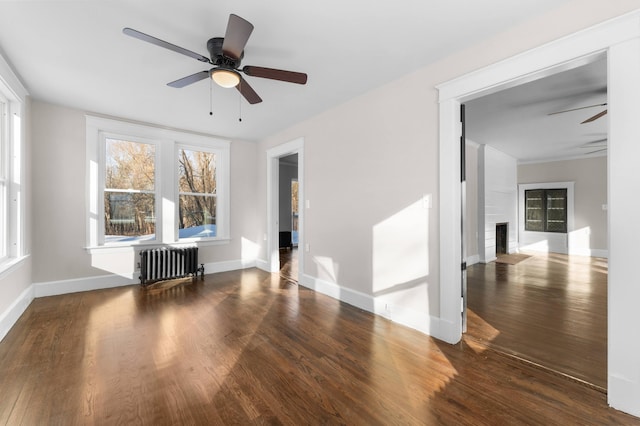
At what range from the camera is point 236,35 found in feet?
6.10

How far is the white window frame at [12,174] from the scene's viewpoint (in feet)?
9.65

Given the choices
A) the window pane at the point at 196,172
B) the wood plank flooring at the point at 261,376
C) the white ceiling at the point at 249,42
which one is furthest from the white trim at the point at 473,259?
the window pane at the point at 196,172

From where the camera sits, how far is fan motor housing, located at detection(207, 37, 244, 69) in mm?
2248

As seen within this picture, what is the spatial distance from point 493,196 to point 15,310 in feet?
28.5

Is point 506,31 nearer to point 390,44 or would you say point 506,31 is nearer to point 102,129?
point 390,44

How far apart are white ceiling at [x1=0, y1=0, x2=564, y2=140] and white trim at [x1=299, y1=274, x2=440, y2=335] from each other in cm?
253

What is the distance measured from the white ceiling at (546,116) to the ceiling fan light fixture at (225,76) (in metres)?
2.67

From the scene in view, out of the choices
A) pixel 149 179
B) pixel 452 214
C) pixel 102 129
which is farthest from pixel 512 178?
pixel 102 129

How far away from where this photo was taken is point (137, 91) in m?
3.33

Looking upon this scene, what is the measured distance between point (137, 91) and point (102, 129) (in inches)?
54.9

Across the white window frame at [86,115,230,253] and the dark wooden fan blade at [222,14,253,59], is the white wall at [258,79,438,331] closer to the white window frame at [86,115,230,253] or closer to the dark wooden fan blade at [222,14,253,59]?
the dark wooden fan blade at [222,14,253,59]

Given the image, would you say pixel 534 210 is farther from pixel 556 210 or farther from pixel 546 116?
pixel 546 116

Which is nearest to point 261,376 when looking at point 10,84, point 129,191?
point 10,84

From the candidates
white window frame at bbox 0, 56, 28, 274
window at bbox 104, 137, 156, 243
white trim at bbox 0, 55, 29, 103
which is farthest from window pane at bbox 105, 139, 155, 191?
white trim at bbox 0, 55, 29, 103
